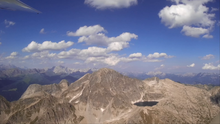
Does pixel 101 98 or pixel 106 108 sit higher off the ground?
pixel 101 98

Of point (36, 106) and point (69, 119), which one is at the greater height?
point (36, 106)

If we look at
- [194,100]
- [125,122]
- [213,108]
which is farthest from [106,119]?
[213,108]

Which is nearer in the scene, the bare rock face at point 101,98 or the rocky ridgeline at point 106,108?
the rocky ridgeline at point 106,108

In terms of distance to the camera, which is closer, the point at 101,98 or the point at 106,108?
the point at 106,108

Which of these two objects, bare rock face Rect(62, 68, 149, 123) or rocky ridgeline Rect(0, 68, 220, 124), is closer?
rocky ridgeline Rect(0, 68, 220, 124)

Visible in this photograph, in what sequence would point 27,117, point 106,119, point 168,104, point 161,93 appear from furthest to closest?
point 161,93, point 168,104, point 106,119, point 27,117

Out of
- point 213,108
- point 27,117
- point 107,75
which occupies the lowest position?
point 213,108

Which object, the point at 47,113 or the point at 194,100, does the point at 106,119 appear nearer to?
the point at 47,113

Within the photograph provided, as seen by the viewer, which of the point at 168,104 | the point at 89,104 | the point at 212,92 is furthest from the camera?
the point at 212,92
